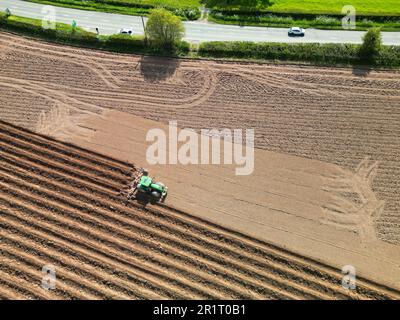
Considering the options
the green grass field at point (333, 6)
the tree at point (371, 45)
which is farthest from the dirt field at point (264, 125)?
the green grass field at point (333, 6)

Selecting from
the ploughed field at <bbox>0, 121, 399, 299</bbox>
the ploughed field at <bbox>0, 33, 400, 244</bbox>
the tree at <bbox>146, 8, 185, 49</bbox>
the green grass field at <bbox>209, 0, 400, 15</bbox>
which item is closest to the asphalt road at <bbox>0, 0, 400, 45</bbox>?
the tree at <bbox>146, 8, 185, 49</bbox>

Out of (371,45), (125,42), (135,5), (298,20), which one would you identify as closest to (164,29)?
(125,42)

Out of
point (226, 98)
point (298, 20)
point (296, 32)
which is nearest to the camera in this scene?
point (226, 98)

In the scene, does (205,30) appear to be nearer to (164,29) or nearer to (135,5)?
(164,29)

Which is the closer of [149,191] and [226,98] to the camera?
[149,191]

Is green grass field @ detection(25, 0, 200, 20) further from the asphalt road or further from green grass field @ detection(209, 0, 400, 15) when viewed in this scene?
green grass field @ detection(209, 0, 400, 15)

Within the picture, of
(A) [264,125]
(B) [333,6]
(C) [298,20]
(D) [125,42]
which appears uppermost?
(B) [333,6]

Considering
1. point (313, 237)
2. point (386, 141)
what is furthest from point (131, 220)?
point (386, 141)

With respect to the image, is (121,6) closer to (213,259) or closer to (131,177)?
(131,177)
